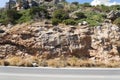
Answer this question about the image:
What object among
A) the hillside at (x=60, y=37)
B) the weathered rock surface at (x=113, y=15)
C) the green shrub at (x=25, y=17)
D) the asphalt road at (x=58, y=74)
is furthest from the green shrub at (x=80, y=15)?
the asphalt road at (x=58, y=74)

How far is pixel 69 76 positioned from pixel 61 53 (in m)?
11.2

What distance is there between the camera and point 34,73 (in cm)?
1053

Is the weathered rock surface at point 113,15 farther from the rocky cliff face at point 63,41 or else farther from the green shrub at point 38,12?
the green shrub at point 38,12

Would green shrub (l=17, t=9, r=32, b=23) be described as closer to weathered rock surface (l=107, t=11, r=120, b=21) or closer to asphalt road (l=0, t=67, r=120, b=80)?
weathered rock surface (l=107, t=11, r=120, b=21)

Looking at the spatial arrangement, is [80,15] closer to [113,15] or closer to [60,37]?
[113,15]

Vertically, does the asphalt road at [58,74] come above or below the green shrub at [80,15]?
A: below

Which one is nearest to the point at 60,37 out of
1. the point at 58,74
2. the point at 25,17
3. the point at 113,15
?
the point at 25,17

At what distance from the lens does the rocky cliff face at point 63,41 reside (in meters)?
21.2

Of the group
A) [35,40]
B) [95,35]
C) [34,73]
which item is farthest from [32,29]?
[34,73]

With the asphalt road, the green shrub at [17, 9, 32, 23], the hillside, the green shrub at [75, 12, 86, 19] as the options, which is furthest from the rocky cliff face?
the asphalt road

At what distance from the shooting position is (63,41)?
22.0 metres

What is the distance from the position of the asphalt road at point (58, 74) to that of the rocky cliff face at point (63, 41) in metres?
10.1

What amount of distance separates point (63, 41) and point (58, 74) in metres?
11.6

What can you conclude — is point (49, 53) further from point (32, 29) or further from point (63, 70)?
point (63, 70)
